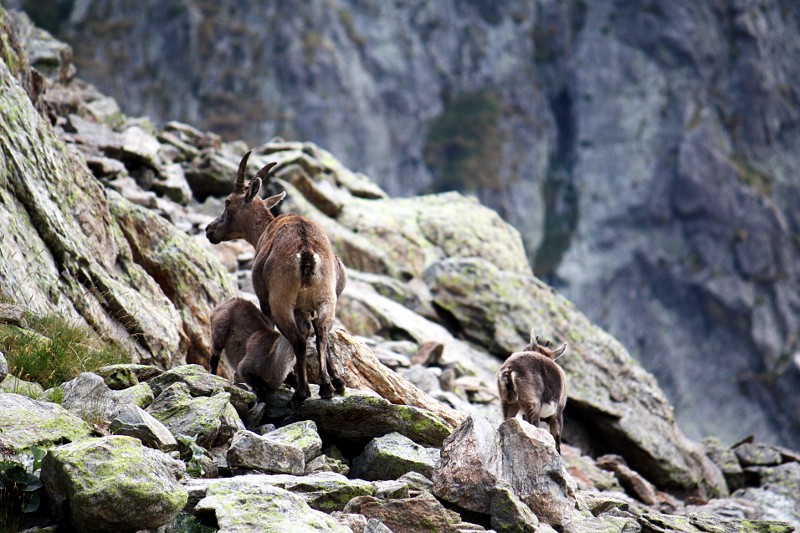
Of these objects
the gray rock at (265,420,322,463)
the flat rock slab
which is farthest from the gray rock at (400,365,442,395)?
the gray rock at (265,420,322,463)

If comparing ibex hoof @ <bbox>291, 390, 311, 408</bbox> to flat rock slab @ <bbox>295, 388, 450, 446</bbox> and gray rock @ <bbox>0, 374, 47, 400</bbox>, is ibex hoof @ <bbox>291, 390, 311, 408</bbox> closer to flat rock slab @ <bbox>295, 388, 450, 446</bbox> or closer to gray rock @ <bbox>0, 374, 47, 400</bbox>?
flat rock slab @ <bbox>295, 388, 450, 446</bbox>

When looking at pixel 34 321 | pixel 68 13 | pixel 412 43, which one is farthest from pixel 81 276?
pixel 412 43

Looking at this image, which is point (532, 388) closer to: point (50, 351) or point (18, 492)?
point (50, 351)

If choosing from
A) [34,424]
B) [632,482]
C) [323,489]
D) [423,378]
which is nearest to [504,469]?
[323,489]

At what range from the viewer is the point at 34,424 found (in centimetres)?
719

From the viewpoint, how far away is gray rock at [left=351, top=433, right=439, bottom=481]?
9.01 m

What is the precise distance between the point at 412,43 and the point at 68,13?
53378 mm

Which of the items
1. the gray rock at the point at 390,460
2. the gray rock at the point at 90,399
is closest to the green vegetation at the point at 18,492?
the gray rock at the point at 90,399

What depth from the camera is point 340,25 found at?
126 metres

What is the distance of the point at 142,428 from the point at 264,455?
1317mm

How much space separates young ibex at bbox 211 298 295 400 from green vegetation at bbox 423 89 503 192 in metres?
117

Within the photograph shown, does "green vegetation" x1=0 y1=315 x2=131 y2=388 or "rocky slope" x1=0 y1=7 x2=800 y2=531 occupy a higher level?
"rocky slope" x1=0 y1=7 x2=800 y2=531

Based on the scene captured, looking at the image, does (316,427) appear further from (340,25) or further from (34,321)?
(340,25)

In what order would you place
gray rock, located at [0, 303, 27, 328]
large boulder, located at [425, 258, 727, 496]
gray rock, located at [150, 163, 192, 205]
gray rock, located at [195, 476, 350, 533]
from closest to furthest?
gray rock, located at [195, 476, 350, 533] → gray rock, located at [0, 303, 27, 328] → large boulder, located at [425, 258, 727, 496] → gray rock, located at [150, 163, 192, 205]
